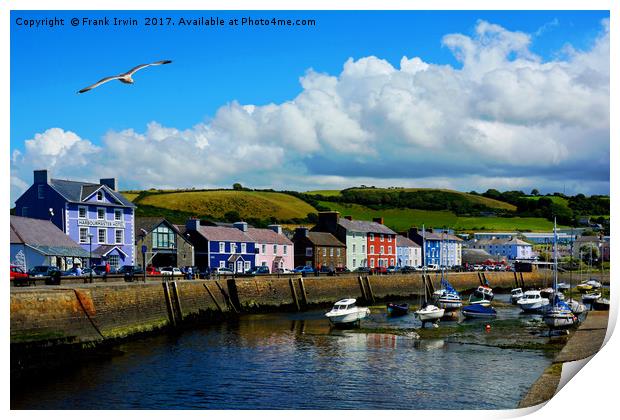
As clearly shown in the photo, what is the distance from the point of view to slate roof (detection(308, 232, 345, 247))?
73625mm

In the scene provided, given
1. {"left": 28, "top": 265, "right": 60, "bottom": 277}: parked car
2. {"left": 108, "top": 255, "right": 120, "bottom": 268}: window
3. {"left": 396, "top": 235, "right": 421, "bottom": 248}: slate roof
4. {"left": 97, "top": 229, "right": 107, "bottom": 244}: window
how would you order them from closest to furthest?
{"left": 28, "top": 265, "right": 60, "bottom": 277}: parked car
{"left": 97, "top": 229, "right": 107, "bottom": 244}: window
{"left": 108, "top": 255, "right": 120, "bottom": 268}: window
{"left": 396, "top": 235, "right": 421, "bottom": 248}: slate roof

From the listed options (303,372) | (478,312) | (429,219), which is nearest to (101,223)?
(478,312)

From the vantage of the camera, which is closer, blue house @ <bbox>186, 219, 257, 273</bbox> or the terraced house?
blue house @ <bbox>186, 219, 257, 273</bbox>

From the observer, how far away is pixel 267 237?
228ft

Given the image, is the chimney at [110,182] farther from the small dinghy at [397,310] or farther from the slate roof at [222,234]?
the small dinghy at [397,310]

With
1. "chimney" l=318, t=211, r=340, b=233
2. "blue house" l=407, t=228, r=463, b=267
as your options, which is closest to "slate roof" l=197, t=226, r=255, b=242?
"chimney" l=318, t=211, r=340, b=233

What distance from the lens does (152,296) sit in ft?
114

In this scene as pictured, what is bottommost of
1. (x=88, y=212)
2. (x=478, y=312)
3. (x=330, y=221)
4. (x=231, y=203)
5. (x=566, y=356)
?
(x=478, y=312)

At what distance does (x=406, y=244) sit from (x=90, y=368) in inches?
2685

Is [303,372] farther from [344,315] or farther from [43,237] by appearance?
[43,237]

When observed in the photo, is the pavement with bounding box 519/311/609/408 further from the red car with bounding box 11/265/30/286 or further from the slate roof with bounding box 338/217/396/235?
the slate roof with bounding box 338/217/396/235

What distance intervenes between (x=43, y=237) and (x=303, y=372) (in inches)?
902

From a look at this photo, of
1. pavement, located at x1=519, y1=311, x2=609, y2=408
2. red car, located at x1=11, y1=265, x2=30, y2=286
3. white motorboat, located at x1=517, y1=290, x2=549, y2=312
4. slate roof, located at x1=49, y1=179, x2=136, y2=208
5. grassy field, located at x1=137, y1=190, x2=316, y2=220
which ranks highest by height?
grassy field, located at x1=137, y1=190, x2=316, y2=220
